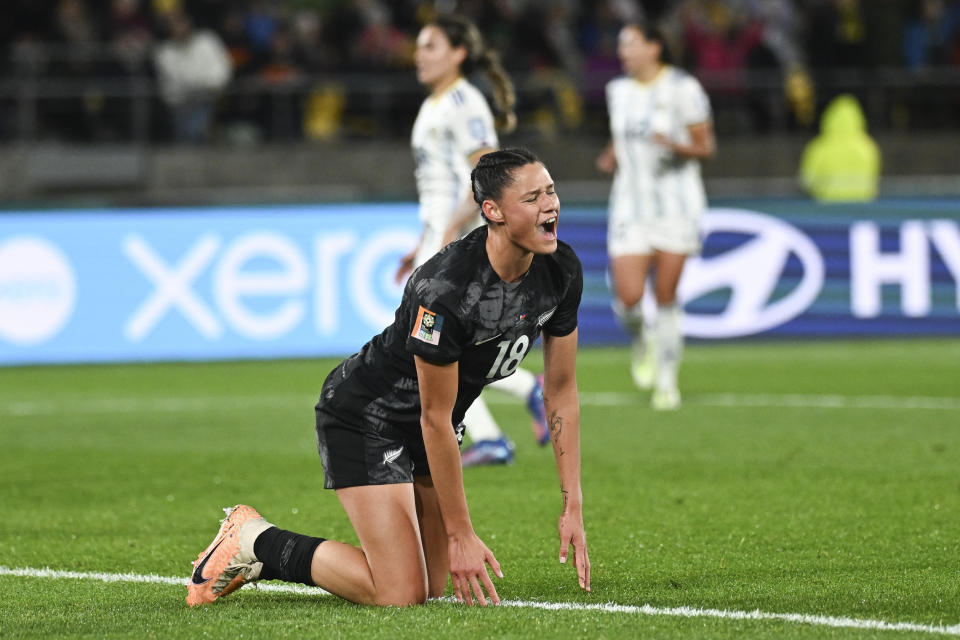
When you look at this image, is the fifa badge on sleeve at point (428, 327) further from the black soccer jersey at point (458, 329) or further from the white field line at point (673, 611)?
the white field line at point (673, 611)

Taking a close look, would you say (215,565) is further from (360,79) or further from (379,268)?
(360,79)

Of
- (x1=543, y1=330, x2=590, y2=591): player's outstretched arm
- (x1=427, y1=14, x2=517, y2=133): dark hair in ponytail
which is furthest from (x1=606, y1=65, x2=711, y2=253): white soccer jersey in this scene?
(x1=543, y1=330, x2=590, y2=591): player's outstretched arm

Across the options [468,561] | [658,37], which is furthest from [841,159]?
[468,561]

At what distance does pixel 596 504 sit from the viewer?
7156mm

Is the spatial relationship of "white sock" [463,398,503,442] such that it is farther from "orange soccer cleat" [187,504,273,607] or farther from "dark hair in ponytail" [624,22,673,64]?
"dark hair in ponytail" [624,22,673,64]

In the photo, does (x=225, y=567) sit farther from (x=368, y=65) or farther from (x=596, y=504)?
(x=368, y=65)

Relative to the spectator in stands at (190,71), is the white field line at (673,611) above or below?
below

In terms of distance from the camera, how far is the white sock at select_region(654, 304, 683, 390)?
1059cm

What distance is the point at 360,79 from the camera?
60.2 ft

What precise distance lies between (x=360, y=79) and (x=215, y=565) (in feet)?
45.0

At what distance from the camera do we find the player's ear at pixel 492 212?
4789 mm

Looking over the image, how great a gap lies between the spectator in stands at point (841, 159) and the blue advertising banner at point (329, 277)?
1952 millimetres

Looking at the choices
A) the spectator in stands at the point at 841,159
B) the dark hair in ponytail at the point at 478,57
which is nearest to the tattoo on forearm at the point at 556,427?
the dark hair in ponytail at the point at 478,57

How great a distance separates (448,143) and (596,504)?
2.23m
